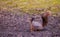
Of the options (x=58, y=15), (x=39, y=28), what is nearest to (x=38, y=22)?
(x=39, y=28)

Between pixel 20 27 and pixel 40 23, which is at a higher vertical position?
pixel 40 23

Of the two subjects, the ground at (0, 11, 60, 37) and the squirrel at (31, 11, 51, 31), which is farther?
the squirrel at (31, 11, 51, 31)

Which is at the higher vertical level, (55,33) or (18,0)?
(18,0)

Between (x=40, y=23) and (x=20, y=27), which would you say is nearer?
(x=40, y=23)

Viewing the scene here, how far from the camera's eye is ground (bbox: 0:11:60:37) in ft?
11.0

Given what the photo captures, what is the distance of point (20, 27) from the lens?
386 centimetres

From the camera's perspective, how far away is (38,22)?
366cm

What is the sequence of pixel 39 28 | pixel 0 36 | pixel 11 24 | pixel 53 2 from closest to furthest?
pixel 0 36 < pixel 39 28 < pixel 11 24 < pixel 53 2

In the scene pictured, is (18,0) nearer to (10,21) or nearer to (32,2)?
(32,2)

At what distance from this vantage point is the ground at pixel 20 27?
3.35m

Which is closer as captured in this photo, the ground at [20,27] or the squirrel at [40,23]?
the ground at [20,27]

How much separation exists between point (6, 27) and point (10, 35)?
574mm

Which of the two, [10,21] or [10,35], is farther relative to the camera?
[10,21]

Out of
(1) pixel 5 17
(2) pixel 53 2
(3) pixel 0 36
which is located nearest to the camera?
(3) pixel 0 36
